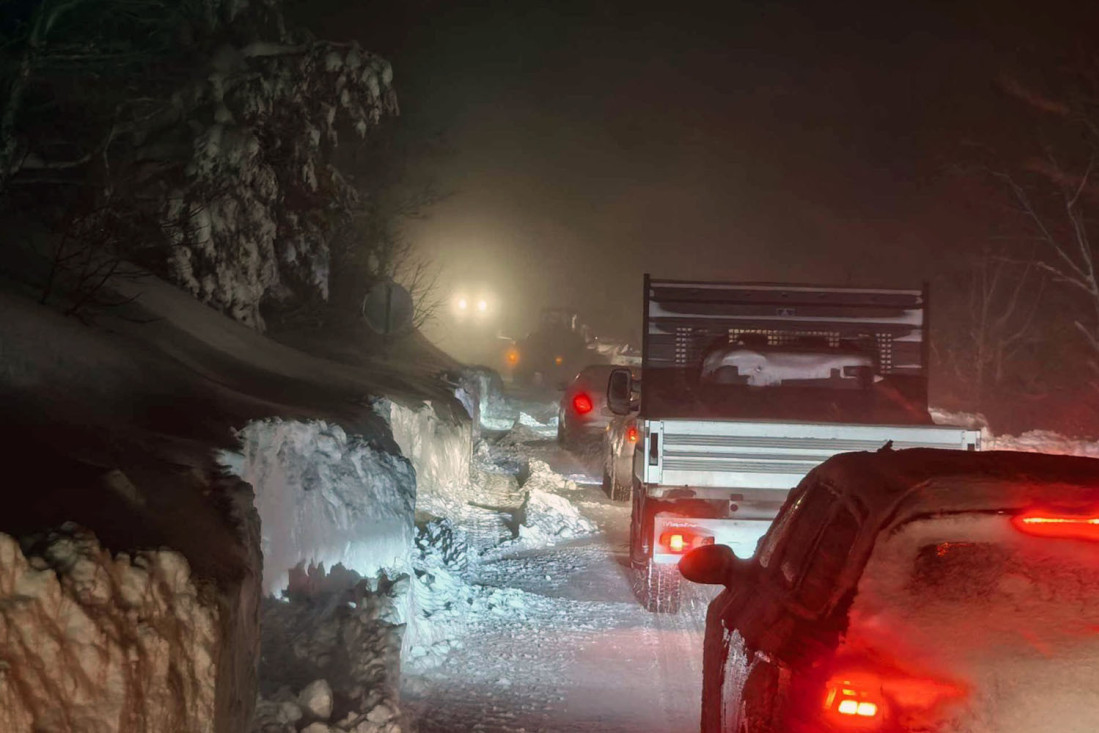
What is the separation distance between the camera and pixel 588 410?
20359mm

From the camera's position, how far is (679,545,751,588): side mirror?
4938 mm

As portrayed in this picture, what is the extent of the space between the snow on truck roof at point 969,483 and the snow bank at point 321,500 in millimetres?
4571

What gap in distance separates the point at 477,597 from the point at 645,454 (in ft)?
6.34

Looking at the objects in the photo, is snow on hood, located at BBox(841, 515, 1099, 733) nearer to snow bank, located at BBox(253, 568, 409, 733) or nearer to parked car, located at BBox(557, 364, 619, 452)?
snow bank, located at BBox(253, 568, 409, 733)

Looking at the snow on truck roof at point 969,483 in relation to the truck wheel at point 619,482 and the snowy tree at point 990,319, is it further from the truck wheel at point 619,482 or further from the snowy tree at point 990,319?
the snowy tree at point 990,319

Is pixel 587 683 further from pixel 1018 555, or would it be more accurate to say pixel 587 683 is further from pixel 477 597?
pixel 1018 555

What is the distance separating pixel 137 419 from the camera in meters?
7.90

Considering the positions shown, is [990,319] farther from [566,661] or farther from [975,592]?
[975,592]

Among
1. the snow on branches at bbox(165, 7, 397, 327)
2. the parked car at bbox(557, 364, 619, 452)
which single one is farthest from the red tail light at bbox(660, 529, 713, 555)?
the parked car at bbox(557, 364, 619, 452)

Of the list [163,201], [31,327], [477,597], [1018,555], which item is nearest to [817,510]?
[1018,555]

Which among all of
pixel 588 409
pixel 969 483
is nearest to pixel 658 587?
pixel 969 483

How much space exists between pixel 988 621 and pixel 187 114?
43.5ft

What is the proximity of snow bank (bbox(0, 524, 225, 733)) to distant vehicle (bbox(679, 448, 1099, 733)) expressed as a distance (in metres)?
2.10

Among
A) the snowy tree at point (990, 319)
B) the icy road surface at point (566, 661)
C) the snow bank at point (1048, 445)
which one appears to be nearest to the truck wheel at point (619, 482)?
the icy road surface at point (566, 661)
